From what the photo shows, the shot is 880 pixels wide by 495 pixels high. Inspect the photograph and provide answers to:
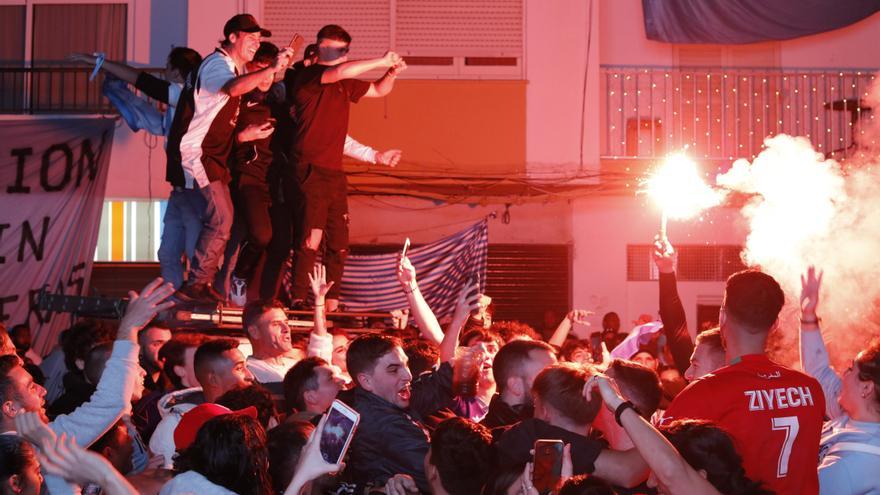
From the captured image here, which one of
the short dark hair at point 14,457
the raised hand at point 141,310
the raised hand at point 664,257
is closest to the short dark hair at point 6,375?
the short dark hair at point 14,457

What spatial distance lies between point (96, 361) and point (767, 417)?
4280 millimetres

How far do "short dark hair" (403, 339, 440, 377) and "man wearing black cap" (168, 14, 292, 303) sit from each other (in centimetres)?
292

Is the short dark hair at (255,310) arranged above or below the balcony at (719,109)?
below

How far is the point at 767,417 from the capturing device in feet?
16.8

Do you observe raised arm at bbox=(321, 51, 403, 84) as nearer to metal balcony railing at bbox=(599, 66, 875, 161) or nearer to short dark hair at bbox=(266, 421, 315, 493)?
short dark hair at bbox=(266, 421, 315, 493)

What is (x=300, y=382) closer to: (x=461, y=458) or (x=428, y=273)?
(x=461, y=458)

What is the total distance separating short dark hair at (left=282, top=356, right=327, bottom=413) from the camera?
263 inches

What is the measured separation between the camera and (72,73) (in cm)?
1606

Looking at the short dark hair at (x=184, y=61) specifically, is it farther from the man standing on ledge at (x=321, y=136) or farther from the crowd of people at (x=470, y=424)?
the crowd of people at (x=470, y=424)

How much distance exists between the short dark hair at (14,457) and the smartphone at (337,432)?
1.26 meters

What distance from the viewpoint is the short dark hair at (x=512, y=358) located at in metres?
6.48

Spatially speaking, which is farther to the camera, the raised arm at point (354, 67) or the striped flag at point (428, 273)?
the striped flag at point (428, 273)

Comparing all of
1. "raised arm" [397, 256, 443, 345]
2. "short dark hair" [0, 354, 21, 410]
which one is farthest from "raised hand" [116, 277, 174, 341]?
"raised arm" [397, 256, 443, 345]

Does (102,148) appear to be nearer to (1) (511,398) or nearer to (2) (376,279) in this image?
(2) (376,279)
